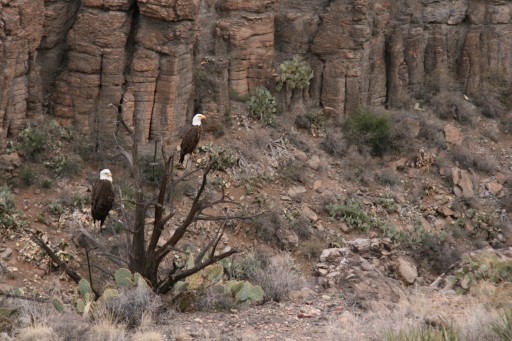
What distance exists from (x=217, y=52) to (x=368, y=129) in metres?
3.98

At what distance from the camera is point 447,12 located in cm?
2459

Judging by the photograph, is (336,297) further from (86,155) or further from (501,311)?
(86,155)

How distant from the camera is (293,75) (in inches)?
851

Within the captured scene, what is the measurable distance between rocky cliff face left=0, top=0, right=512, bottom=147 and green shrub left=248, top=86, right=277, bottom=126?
0.36m

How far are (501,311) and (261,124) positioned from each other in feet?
35.4

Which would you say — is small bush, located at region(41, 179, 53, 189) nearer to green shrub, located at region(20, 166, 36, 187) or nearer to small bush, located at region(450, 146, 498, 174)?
green shrub, located at region(20, 166, 36, 187)

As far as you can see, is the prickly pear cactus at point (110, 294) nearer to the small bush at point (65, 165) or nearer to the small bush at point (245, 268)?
the small bush at point (245, 268)

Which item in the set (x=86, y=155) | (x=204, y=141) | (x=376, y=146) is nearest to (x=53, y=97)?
(x=86, y=155)

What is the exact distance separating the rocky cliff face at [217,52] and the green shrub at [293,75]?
281 mm

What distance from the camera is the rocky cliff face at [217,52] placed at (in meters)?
18.1

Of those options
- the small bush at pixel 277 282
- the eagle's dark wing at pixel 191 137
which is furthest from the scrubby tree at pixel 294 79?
the small bush at pixel 277 282

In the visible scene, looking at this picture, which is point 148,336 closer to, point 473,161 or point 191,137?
point 191,137

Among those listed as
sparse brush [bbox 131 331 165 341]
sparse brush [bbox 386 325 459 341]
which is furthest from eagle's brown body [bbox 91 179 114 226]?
sparse brush [bbox 386 325 459 341]

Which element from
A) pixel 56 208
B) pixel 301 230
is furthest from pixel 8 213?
pixel 301 230
